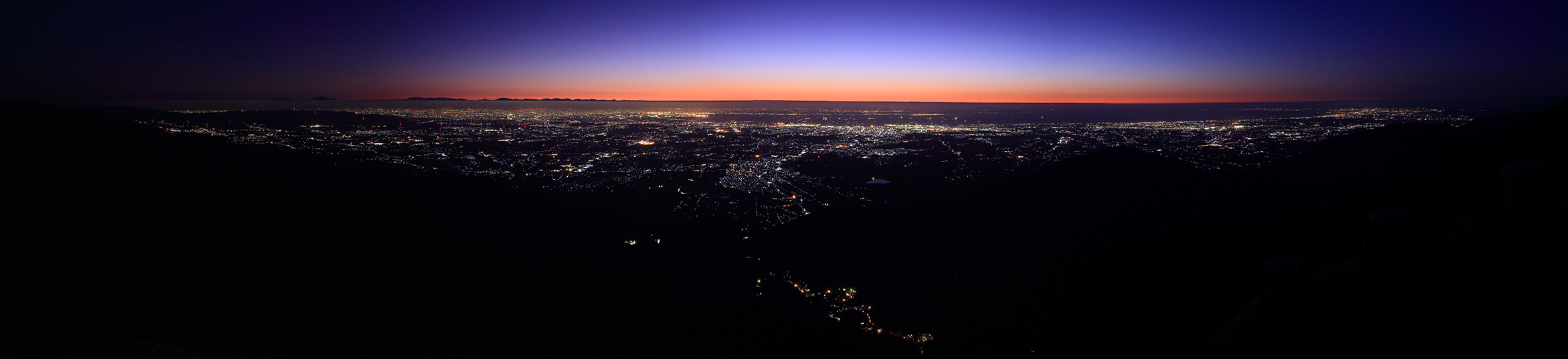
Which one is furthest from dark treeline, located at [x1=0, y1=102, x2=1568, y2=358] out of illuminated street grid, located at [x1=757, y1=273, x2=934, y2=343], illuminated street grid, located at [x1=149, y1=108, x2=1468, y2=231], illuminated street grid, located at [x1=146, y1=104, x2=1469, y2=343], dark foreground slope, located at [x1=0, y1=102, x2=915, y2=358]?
illuminated street grid, located at [x1=149, y1=108, x2=1468, y2=231]

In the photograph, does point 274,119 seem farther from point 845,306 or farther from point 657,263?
point 845,306

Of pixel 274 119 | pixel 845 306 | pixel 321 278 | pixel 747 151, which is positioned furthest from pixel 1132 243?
pixel 274 119

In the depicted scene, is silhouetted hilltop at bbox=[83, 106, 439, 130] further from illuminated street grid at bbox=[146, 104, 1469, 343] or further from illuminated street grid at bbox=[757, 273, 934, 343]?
illuminated street grid at bbox=[757, 273, 934, 343]

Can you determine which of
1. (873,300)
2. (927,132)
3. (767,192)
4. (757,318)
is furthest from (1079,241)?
(927,132)

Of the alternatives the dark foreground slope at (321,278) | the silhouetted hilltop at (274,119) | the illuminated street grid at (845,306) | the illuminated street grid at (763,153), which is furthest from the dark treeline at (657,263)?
the silhouetted hilltop at (274,119)

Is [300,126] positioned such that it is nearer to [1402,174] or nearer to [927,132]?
[927,132]
